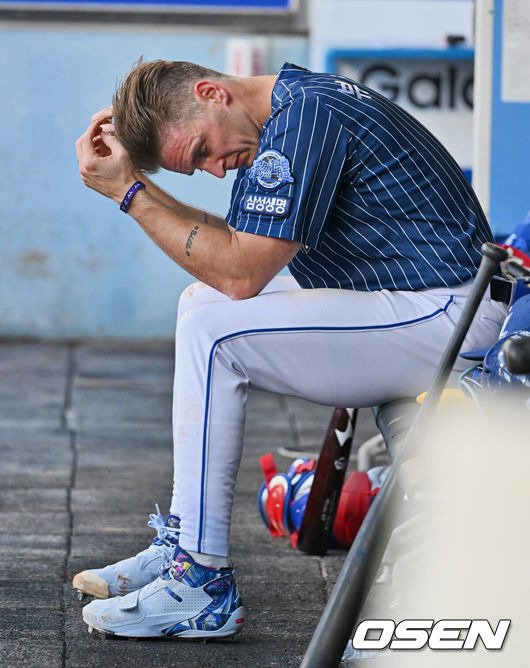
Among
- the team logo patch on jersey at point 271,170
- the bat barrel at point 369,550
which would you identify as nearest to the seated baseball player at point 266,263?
the team logo patch on jersey at point 271,170

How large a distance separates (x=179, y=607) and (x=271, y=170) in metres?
0.86

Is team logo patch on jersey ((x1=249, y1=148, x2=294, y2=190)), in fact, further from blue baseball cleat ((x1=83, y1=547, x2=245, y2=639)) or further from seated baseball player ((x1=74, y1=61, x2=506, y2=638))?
blue baseball cleat ((x1=83, y1=547, x2=245, y2=639))

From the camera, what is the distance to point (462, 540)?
1374mm

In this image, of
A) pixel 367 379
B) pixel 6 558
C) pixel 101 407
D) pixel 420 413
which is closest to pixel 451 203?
pixel 367 379

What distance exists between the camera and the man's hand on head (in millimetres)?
2287

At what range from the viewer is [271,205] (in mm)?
2146

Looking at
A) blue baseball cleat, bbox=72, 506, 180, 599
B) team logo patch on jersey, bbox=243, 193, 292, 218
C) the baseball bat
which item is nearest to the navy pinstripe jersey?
team logo patch on jersey, bbox=243, 193, 292, 218

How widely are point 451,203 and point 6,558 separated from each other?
1398 mm

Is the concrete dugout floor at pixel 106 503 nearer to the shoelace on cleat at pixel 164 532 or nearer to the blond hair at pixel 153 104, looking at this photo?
the shoelace on cleat at pixel 164 532

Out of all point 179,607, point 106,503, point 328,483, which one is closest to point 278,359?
point 179,607

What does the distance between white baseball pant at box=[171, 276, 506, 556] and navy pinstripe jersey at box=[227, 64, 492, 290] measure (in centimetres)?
8

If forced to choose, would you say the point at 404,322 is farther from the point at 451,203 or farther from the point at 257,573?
the point at 257,573

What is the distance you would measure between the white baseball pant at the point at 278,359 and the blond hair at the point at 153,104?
1.21 ft

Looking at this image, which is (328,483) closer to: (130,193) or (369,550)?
(130,193)
